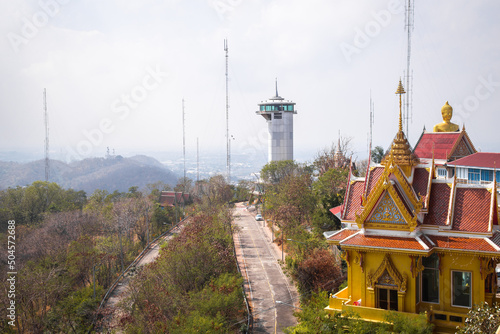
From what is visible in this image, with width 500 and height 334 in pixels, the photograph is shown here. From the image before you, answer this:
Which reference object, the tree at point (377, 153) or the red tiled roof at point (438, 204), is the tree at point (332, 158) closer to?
the tree at point (377, 153)

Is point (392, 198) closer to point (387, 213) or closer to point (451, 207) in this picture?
point (387, 213)

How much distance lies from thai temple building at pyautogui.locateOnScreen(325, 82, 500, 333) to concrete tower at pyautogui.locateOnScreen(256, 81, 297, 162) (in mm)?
74872

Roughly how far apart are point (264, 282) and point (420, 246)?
848 inches

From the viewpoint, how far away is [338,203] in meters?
40.8

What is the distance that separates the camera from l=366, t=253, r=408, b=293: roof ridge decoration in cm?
1733

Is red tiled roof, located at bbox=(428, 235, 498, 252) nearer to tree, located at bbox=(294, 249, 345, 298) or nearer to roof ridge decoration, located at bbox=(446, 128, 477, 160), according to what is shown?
tree, located at bbox=(294, 249, 345, 298)

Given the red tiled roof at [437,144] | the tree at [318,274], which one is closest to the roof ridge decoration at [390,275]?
the tree at [318,274]

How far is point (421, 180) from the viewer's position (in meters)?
19.1

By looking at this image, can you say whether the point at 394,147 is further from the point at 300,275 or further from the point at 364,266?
the point at 300,275

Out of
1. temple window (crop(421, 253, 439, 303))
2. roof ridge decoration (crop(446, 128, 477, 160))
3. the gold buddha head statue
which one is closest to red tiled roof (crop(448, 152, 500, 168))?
roof ridge decoration (crop(446, 128, 477, 160))

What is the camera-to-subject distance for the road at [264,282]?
94.2 feet

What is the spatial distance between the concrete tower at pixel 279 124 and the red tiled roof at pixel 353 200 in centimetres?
7369

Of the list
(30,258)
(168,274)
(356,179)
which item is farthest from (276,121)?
(356,179)

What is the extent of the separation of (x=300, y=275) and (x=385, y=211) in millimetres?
15623
